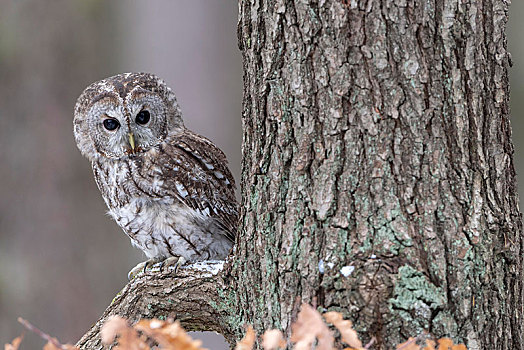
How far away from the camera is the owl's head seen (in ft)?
11.3

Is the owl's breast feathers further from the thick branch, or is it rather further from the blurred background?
the blurred background

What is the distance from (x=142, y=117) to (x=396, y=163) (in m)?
1.74

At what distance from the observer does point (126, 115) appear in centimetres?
346

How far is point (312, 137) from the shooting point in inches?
88.7

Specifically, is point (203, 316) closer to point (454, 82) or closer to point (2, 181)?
point (454, 82)

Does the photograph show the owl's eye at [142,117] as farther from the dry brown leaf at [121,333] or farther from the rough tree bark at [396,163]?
the dry brown leaf at [121,333]

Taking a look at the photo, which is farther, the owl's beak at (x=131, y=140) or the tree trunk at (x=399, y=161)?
the owl's beak at (x=131, y=140)

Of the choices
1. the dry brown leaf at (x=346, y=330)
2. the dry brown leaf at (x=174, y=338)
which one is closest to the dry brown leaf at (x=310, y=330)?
the dry brown leaf at (x=346, y=330)

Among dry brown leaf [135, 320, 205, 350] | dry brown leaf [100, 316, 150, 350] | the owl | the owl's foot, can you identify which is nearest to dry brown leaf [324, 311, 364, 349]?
dry brown leaf [135, 320, 205, 350]

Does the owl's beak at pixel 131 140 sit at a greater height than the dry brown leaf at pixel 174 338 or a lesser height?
greater

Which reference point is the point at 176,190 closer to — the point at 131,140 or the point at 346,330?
the point at 131,140

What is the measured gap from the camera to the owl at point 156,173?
11.2 feet

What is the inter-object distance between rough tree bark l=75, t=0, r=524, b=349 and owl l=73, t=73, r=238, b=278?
1.18 meters

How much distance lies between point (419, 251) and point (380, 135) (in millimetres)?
400
